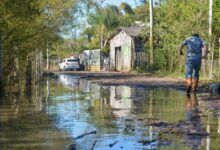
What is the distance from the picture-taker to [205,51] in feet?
60.5

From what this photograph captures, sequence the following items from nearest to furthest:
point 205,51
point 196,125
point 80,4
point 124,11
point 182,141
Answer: point 182,141 → point 196,125 → point 205,51 → point 80,4 → point 124,11

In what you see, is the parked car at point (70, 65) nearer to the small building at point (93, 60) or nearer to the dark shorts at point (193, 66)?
the small building at point (93, 60)

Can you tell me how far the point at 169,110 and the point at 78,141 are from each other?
15.4 ft

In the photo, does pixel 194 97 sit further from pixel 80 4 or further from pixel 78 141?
pixel 80 4

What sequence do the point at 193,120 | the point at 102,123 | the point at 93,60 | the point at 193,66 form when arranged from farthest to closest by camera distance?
the point at 93,60
the point at 193,66
the point at 193,120
the point at 102,123

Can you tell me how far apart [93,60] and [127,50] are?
592 inches

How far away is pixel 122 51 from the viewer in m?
57.3

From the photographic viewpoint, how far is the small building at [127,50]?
169ft

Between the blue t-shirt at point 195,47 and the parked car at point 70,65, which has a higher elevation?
the blue t-shirt at point 195,47

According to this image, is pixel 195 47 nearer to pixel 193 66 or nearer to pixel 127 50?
pixel 193 66

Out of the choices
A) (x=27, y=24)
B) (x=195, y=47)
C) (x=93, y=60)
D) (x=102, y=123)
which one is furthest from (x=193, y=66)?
(x=93, y=60)

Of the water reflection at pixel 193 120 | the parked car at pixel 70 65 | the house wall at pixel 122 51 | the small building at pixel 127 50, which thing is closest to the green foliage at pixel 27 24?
the water reflection at pixel 193 120

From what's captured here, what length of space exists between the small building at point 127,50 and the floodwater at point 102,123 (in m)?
34.9

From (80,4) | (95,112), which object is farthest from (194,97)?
(80,4)
